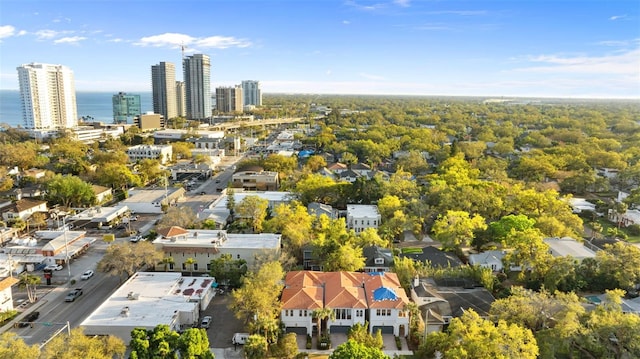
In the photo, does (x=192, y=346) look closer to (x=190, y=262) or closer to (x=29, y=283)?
(x=190, y=262)

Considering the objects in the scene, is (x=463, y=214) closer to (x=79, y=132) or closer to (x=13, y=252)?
(x=13, y=252)

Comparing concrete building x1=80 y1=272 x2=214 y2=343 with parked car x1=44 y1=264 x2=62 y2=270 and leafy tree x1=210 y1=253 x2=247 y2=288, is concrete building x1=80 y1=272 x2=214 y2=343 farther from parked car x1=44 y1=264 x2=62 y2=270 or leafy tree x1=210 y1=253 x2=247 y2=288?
parked car x1=44 y1=264 x2=62 y2=270

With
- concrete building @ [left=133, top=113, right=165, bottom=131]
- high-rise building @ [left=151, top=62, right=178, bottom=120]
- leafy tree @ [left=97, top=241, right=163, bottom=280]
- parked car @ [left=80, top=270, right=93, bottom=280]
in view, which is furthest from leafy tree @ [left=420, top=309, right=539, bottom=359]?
high-rise building @ [left=151, top=62, right=178, bottom=120]

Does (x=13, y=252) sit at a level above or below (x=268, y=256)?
below

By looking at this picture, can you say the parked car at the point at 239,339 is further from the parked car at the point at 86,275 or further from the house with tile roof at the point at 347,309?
the parked car at the point at 86,275

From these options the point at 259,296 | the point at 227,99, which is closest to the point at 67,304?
the point at 259,296

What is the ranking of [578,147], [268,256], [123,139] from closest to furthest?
[268,256] < [578,147] < [123,139]

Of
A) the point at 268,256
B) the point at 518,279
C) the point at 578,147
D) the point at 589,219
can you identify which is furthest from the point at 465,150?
the point at 268,256
